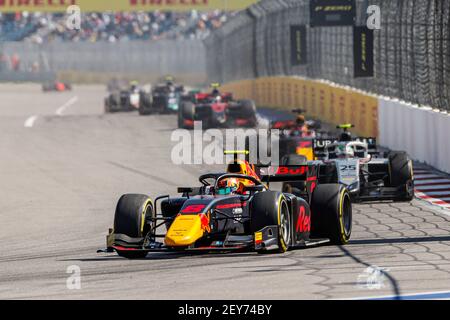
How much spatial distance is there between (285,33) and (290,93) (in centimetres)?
223

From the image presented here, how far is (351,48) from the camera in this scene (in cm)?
3438

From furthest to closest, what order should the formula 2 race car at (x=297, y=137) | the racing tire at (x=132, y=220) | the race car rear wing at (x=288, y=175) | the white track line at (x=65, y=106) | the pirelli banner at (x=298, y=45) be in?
1. the white track line at (x=65, y=106)
2. the pirelli banner at (x=298, y=45)
3. the formula 2 race car at (x=297, y=137)
4. the race car rear wing at (x=288, y=175)
5. the racing tire at (x=132, y=220)

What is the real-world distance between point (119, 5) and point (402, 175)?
45617 mm

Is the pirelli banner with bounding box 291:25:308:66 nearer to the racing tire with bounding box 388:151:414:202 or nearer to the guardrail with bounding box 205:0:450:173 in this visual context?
the guardrail with bounding box 205:0:450:173

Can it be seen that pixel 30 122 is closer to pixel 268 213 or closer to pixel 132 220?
pixel 132 220

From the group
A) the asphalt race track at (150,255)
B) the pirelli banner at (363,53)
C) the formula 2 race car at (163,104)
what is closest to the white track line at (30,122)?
the formula 2 race car at (163,104)

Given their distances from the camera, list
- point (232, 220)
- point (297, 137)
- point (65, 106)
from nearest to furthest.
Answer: point (232, 220) → point (297, 137) → point (65, 106)

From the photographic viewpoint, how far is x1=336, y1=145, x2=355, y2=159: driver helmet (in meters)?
19.4

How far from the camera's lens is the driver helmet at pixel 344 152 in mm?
19422

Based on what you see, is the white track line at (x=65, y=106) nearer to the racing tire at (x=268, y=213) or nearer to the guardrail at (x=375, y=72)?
the guardrail at (x=375, y=72)

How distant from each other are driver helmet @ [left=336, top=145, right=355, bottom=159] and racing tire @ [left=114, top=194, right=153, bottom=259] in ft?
21.5

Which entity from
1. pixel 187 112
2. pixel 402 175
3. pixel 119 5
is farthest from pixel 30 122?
pixel 402 175

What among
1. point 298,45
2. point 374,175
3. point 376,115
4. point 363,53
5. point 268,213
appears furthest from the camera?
point 298,45
